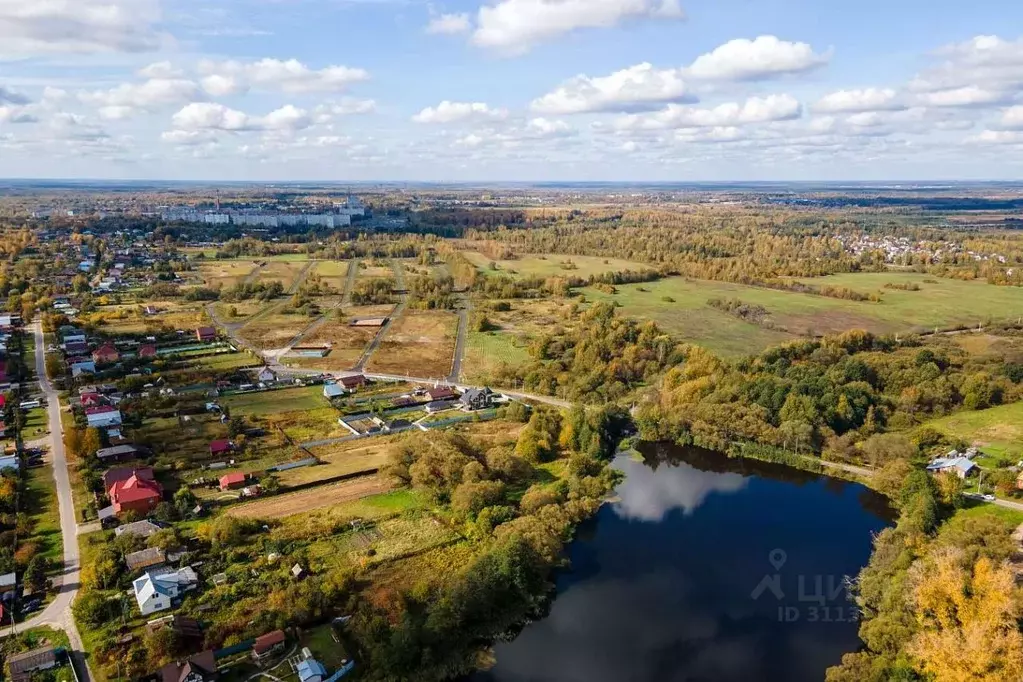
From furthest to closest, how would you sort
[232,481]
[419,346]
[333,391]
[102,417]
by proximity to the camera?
1. [419,346]
2. [333,391]
3. [102,417]
4. [232,481]

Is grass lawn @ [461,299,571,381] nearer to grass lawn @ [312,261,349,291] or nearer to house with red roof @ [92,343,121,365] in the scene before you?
grass lawn @ [312,261,349,291]

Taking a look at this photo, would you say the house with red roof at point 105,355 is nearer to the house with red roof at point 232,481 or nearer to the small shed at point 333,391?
the small shed at point 333,391

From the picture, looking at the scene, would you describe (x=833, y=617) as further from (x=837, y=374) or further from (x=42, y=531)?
(x=42, y=531)

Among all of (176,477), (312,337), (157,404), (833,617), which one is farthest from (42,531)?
(312,337)

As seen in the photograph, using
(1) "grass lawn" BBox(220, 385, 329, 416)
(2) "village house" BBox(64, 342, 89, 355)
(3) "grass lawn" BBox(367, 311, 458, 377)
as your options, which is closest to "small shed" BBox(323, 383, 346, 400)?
(1) "grass lawn" BBox(220, 385, 329, 416)

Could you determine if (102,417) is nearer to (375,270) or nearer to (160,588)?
(160,588)

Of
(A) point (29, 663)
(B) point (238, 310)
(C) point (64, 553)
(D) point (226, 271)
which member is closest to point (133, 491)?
(C) point (64, 553)
